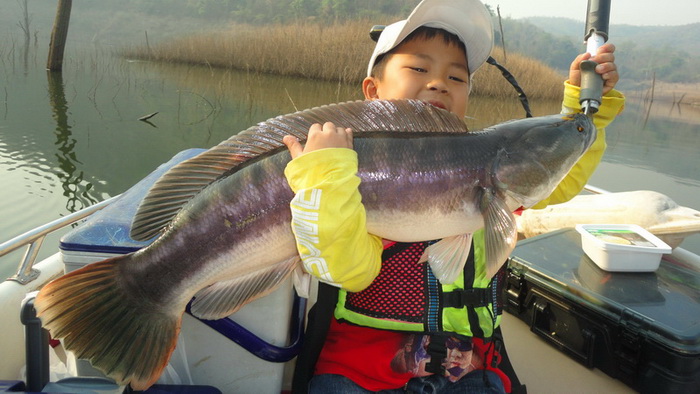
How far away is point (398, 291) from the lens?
198 centimetres

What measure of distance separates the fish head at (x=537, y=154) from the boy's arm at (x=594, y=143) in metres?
0.25

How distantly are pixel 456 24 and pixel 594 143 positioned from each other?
2.78ft

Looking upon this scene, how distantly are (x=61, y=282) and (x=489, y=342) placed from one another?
1.67 m

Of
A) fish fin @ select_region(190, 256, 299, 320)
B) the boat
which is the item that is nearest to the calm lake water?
the boat

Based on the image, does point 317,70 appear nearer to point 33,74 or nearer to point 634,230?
point 33,74

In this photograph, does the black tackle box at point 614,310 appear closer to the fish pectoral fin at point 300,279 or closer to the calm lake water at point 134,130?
the fish pectoral fin at point 300,279

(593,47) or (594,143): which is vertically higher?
(593,47)

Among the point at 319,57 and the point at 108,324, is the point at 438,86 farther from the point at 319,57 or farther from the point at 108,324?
the point at 319,57

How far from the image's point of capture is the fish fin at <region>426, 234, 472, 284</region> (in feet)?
5.89

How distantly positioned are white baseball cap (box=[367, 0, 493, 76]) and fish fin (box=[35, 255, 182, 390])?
1508mm

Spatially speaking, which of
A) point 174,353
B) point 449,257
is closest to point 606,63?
point 449,257

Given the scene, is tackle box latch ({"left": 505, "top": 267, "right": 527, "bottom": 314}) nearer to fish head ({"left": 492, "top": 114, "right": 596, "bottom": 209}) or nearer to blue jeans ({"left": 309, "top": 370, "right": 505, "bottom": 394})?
blue jeans ({"left": 309, "top": 370, "right": 505, "bottom": 394})

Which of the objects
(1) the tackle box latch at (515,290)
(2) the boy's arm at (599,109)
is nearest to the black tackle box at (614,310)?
(1) the tackle box latch at (515,290)

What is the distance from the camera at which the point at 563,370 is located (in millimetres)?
2756
